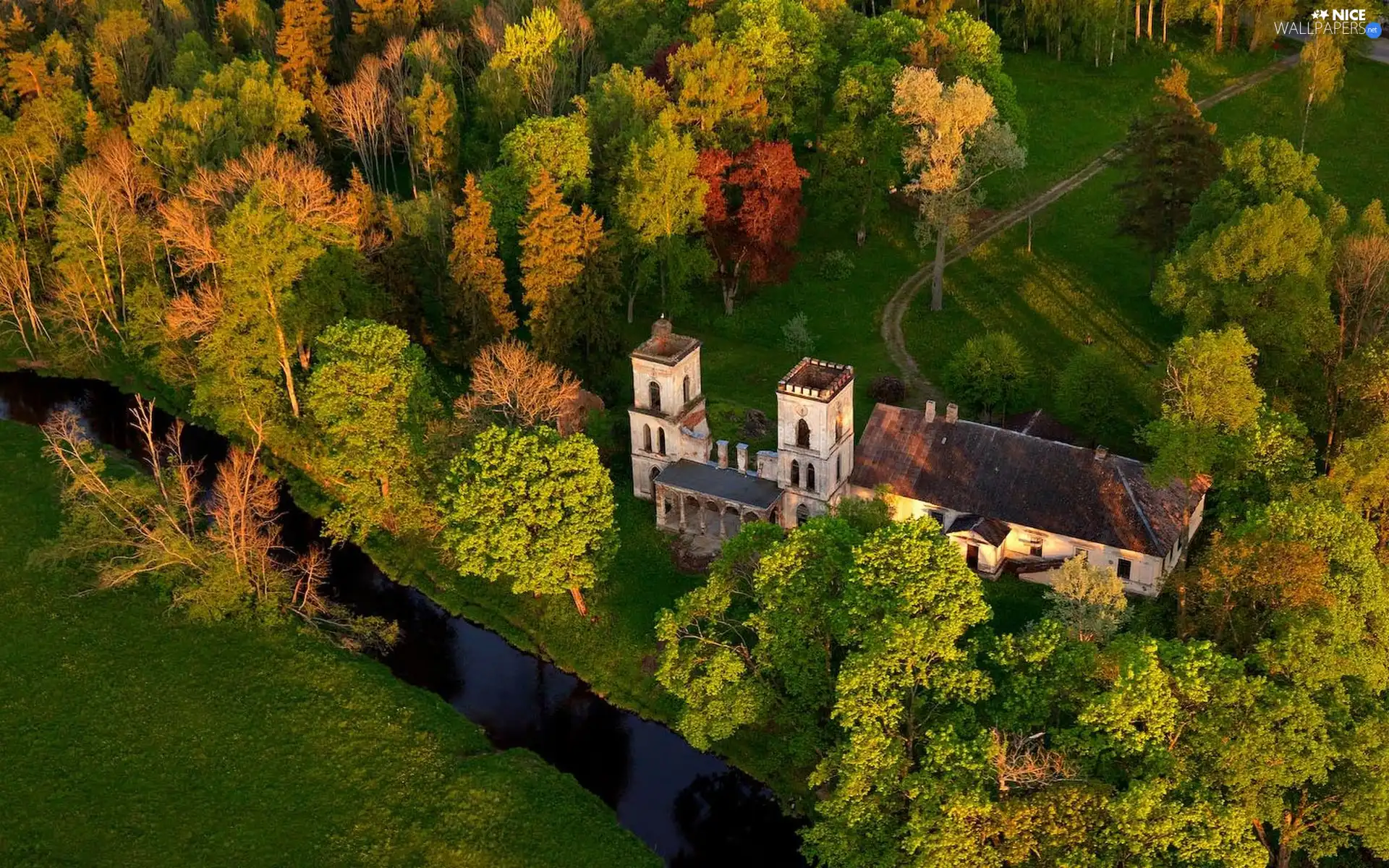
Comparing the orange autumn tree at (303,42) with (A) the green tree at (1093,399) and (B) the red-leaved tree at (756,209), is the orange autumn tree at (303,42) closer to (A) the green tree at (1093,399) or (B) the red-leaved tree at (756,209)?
(B) the red-leaved tree at (756,209)

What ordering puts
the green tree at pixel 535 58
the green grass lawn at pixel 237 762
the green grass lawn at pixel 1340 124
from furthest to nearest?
the green grass lawn at pixel 1340 124, the green tree at pixel 535 58, the green grass lawn at pixel 237 762

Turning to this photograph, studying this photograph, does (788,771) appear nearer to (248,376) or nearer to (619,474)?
(619,474)

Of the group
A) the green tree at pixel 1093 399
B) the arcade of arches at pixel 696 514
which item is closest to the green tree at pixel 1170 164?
the green tree at pixel 1093 399

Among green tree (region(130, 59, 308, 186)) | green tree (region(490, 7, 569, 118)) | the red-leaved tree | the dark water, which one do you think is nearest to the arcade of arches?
the dark water

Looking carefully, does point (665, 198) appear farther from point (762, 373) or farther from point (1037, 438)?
point (1037, 438)

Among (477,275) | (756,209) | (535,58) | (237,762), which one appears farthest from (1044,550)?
(535,58)

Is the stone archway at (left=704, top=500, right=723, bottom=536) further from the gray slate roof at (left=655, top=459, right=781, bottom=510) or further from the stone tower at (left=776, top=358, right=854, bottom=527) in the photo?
the stone tower at (left=776, top=358, right=854, bottom=527)

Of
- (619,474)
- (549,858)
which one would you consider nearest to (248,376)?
(619,474)
